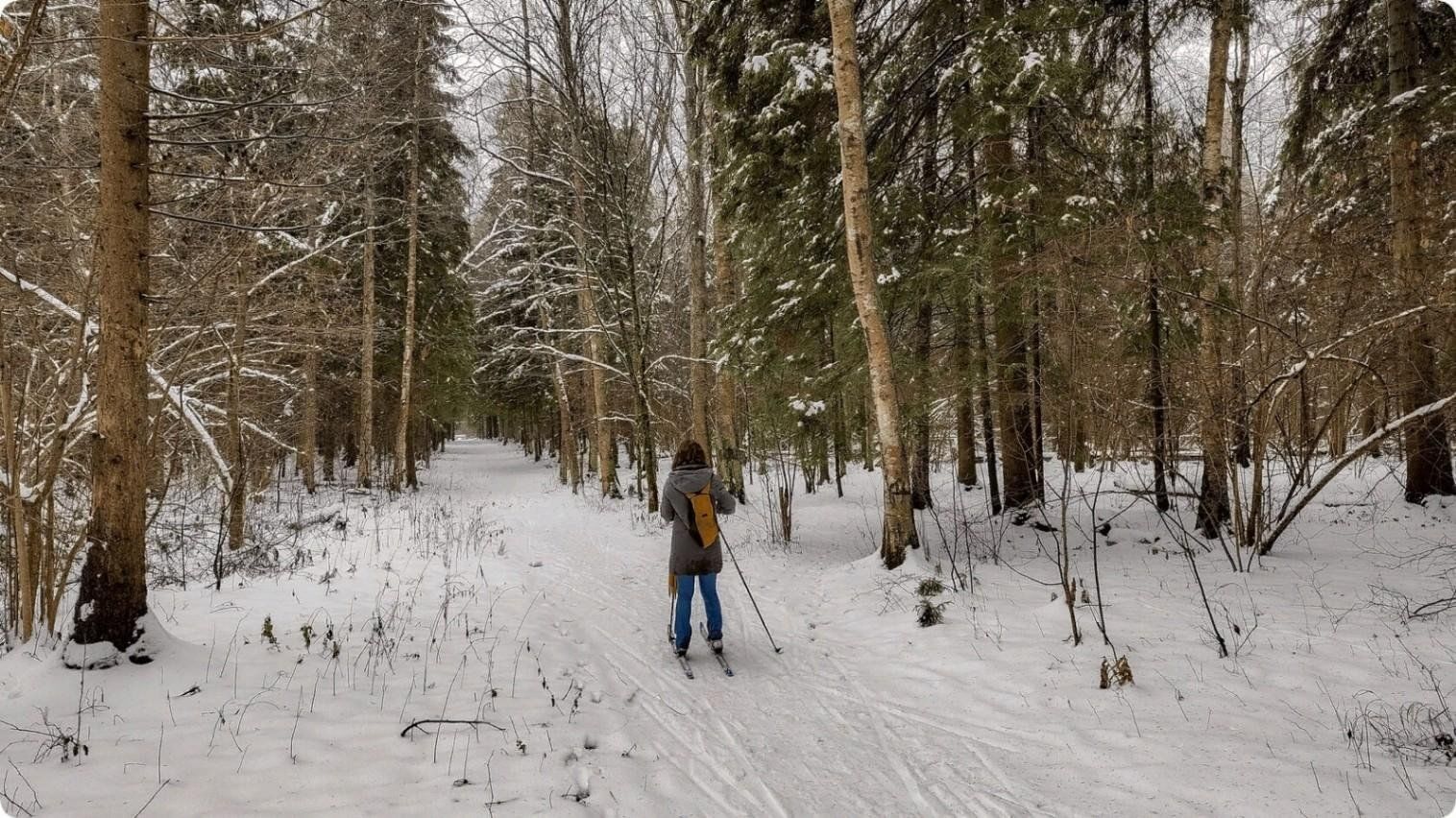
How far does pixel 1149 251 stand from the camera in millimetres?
6812

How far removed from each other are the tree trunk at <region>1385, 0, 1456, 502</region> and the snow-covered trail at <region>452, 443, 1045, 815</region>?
7.44 m

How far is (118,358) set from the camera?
3729 mm

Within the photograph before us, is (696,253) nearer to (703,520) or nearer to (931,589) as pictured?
(703,520)

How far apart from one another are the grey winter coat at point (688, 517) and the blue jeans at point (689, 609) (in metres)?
0.08

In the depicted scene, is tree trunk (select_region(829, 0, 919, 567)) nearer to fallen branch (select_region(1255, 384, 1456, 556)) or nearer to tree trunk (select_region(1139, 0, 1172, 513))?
tree trunk (select_region(1139, 0, 1172, 513))

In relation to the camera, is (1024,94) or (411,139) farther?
(411,139)

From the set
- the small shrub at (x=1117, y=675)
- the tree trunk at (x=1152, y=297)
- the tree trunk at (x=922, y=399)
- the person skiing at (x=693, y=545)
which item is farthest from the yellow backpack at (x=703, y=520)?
the tree trunk at (x=1152, y=297)

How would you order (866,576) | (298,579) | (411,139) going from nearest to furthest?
(298,579), (866,576), (411,139)

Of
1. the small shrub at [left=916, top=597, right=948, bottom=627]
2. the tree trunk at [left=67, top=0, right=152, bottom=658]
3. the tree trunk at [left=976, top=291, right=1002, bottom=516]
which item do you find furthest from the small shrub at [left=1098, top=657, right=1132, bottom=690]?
the tree trunk at [left=67, top=0, right=152, bottom=658]

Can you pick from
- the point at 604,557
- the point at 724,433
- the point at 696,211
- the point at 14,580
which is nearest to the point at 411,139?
the point at 696,211

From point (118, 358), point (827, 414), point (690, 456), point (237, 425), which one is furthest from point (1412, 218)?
point (237, 425)

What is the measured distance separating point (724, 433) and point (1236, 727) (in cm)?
1062

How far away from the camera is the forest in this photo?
340 cm

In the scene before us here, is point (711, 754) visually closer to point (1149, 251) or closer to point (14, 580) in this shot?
point (14, 580)
